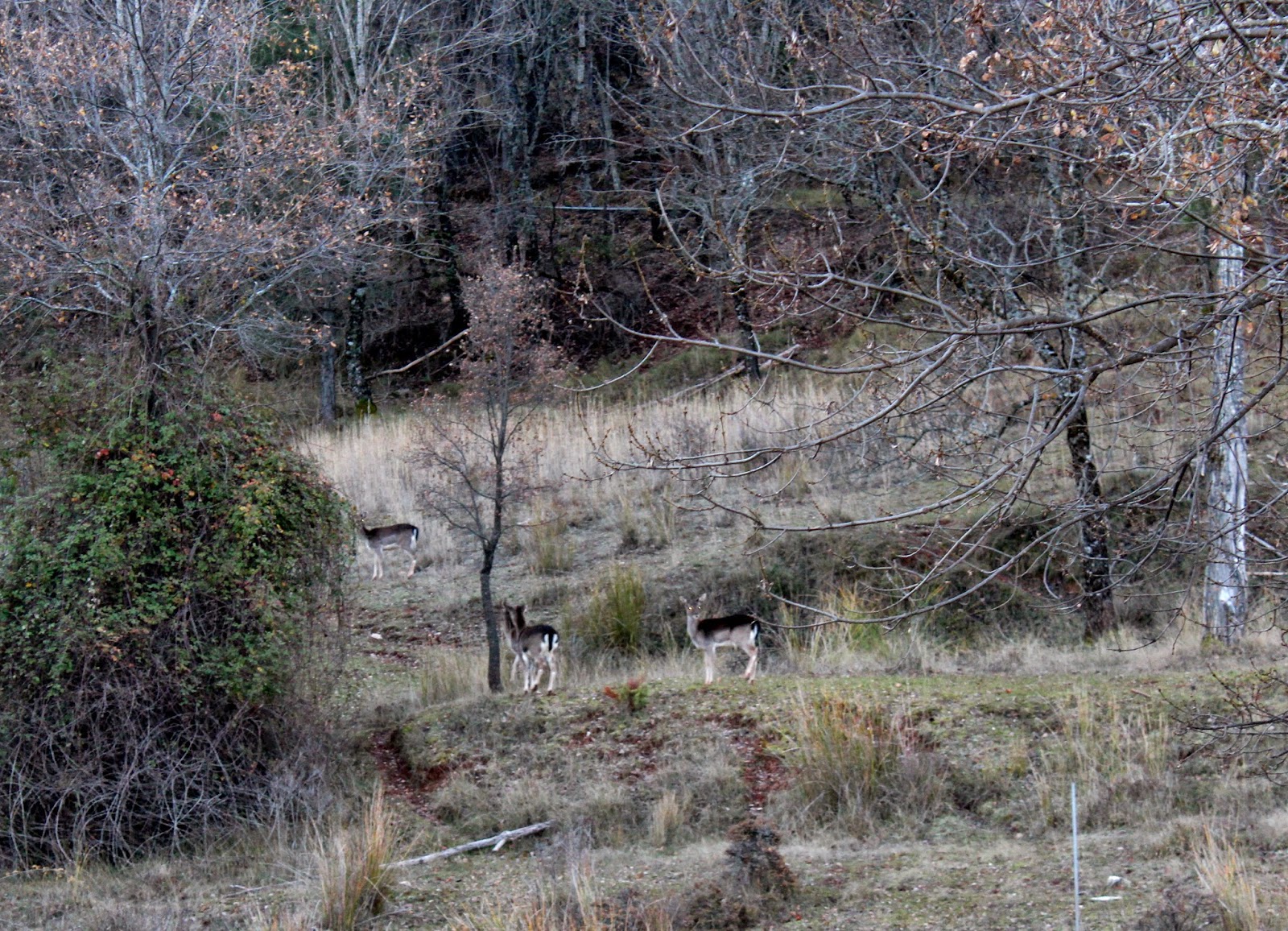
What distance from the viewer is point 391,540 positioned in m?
18.4

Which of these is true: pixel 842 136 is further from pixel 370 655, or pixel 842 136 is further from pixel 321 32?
pixel 321 32

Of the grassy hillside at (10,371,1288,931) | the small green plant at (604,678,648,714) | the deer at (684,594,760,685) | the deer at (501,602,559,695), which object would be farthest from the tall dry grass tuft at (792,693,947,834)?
the deer at (501,602,559,695)

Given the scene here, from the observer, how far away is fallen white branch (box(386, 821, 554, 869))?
31.2 feet

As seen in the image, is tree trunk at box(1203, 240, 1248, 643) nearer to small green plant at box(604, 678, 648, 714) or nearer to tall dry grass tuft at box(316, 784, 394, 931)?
small green plant at box(604, 678, 648, 714)

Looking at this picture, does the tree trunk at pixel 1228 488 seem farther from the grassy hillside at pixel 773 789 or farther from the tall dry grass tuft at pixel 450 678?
the tall dry grass tuft at pixel 450 678

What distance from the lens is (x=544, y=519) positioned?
18266 millimetres

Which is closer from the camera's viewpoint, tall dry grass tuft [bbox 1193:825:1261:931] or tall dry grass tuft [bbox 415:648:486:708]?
tall dry grass tuft [bbox 1193:825:1261:931]

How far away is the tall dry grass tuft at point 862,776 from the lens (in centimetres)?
999

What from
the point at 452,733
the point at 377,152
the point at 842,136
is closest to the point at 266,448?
the point at 452,733

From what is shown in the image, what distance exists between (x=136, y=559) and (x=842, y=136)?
807cm

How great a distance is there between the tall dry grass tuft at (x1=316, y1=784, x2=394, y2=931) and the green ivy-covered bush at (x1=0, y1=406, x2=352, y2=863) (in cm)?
177

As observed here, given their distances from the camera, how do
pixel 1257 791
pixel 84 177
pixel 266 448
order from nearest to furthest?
pixel 1257 791 → pixel 266 448 → pixel 84 177

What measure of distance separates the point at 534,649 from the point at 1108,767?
205 inches

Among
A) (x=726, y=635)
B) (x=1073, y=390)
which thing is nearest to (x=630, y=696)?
(x=726, y=635)
